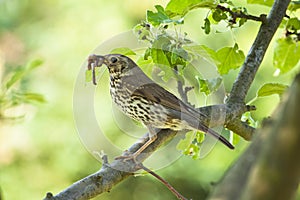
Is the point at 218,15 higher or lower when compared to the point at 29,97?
higher

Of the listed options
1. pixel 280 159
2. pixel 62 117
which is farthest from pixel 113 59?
pixel 62 117

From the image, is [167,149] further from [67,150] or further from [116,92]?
[67,150]

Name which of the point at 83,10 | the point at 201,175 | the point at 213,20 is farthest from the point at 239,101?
the point at 83,10

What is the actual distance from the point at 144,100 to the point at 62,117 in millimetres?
1601

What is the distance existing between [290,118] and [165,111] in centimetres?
120

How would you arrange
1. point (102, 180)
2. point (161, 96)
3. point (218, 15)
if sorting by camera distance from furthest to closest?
point (161, 96) < point (218, 15) < point (102, 180)

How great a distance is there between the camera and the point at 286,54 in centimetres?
144

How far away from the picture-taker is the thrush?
149 cm

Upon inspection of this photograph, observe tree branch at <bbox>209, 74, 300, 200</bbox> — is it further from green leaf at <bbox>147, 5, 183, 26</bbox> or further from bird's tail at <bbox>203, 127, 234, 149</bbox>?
bird's tail at <bbox>203, 127, 234, 149</bbox>

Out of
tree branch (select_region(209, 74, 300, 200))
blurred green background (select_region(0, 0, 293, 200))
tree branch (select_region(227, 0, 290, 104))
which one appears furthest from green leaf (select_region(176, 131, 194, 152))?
blurred green background (select_region(0, 0, 293, 200))

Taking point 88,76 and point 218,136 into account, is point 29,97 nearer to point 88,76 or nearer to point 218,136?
point 88,76

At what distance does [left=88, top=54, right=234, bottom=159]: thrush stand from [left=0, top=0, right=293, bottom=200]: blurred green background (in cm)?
119

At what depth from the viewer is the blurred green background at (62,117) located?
3045 millimetres

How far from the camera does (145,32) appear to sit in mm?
1233
